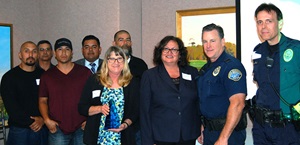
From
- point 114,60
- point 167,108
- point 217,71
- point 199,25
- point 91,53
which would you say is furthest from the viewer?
point 199,25

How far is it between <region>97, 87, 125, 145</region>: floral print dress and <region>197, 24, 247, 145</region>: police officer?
66 centimetres

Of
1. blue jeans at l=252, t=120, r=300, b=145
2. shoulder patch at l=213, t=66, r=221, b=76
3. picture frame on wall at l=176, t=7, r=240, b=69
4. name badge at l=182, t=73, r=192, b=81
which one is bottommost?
blue jeans at l=252, t=120, r=300, b=145

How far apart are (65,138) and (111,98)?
0.86 meters

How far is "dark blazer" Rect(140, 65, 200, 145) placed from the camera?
8.96ft

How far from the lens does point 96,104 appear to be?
2869mm

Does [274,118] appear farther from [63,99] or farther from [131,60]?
[63,99]

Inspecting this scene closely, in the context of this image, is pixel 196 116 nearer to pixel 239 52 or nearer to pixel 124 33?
pixel 239 52

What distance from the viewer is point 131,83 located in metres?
2.92

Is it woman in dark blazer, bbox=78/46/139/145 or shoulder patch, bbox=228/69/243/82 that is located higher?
shoulder patch, bbox=228/69/243/82

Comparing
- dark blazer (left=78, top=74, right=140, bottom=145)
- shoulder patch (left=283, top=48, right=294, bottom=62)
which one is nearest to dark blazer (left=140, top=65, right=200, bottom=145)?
dark blazer (left=78, top=74, right=140, bottom=145)

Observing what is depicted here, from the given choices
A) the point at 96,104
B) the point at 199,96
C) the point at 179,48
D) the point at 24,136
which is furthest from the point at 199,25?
the point at 24,136

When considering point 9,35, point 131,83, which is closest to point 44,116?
point 131,83

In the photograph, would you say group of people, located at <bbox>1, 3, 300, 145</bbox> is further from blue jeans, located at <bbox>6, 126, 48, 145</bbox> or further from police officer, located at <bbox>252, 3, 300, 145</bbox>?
blue jeans, located at <bbox>6, 126, 48, 145</bbox>

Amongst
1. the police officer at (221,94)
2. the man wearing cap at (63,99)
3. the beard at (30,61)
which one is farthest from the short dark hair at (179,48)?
the beard at (30,61)
